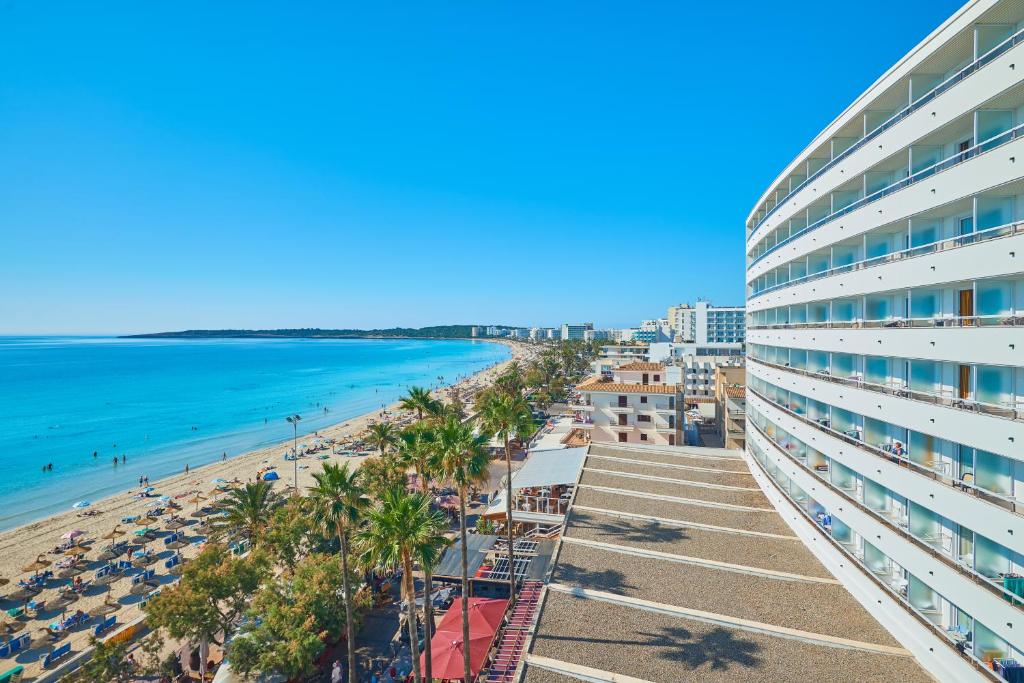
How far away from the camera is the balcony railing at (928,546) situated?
12089mm

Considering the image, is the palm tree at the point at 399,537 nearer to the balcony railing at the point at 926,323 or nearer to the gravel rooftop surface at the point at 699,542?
the gravel rooftop surface at the point at 699,542

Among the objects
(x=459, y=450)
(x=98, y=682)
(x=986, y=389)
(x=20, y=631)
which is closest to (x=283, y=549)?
(x=98, y=682)

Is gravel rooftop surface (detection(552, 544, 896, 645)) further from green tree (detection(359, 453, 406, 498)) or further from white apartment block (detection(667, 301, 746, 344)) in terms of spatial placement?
white apartment block (detection(667, 301, 746, 344))

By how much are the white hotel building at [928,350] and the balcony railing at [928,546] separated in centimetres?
5

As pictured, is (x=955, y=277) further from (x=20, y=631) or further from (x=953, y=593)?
(x=20, y=631)

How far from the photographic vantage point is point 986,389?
43.6 feet

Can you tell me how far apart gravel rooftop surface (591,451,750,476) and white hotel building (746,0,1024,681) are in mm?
10594

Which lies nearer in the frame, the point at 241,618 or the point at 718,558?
the point at 718,558

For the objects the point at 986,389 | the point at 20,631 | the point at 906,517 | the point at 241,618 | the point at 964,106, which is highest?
the point at 964,106

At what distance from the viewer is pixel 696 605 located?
1891cm

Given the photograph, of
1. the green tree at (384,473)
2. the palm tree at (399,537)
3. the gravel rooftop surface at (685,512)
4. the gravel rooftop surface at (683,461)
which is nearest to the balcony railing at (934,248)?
the gravel rooftop surface at (685,512)

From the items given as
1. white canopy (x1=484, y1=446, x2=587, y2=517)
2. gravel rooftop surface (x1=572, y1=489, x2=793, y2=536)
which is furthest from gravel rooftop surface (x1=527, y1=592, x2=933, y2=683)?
white canopy (x1=484, y1=446, x2=587, y2=517)

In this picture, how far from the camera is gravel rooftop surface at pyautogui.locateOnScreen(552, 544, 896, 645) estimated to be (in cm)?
1750

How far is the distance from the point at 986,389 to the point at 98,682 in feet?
118
